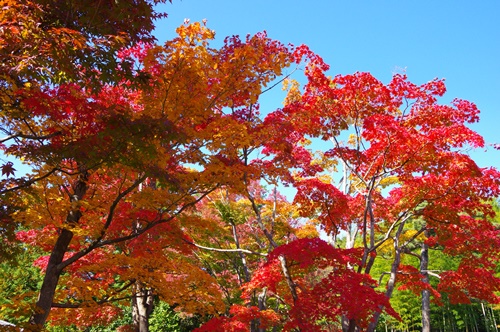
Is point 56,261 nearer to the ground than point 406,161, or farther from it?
nearer to the ground

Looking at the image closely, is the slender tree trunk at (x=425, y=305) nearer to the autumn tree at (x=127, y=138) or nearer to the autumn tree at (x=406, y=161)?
the autumn tree at (x=406, y=161)

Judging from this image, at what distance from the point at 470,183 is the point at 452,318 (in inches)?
948

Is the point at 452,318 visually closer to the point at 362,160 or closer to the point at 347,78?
the point at 362,160

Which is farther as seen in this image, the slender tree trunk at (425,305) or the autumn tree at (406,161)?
the slender tree trunk at (425,305)

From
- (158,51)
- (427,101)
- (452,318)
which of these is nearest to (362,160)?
(427,101)

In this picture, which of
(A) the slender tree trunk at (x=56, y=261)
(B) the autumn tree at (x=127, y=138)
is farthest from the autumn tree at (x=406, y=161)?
(A) the slender tree trunk at (x=56, y=261)

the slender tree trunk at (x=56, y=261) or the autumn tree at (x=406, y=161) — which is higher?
the autumn tree at (x=406, y=161)

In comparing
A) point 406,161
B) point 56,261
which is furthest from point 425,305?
point 56,261

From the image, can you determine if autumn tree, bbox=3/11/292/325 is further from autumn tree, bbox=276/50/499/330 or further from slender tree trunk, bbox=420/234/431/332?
slender tree trunk, bbox=420/234/431/332

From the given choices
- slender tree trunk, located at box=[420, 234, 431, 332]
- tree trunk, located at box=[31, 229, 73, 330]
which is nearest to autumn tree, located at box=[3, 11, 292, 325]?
tree trunk, located at box=[31, 229, 73, 330]

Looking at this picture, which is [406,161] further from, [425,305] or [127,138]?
[425,305]

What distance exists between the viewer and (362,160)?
8.49m

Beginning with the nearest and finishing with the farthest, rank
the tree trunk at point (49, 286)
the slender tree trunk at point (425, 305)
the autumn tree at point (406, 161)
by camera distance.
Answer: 1. the tree trunk at point (49, 286)
2. the autumn tree at point (406, 161)
3. the slender tree trunk at point (425, 305)

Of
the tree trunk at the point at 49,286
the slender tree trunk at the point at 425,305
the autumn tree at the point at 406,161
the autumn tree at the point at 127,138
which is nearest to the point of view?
the autumn tree at the point at 127,138
